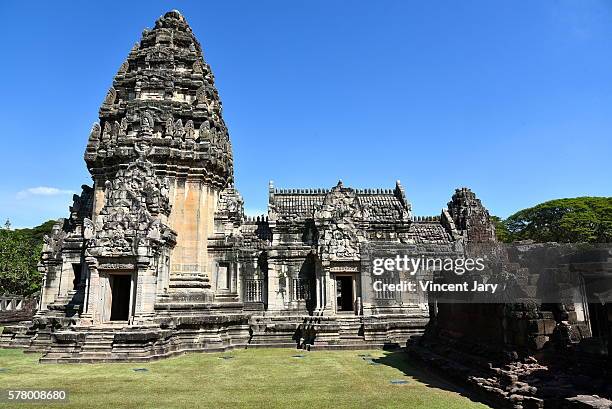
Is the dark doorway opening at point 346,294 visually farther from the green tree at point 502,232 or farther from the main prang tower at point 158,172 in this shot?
the green tree at point 502,232

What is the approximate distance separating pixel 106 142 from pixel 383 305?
16197 mm

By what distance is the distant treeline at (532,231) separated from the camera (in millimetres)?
43409

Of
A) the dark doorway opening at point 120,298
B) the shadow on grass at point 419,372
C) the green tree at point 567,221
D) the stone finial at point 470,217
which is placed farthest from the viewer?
the green tree at point 567,221

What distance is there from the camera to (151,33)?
24.9m

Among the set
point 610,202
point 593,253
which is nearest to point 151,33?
point 593,253

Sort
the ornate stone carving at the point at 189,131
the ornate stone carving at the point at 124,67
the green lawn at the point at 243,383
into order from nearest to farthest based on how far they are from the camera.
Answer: the green lawn at the point at 243,383 → the ornate stone carving at the point at 189,131 → the ornate stone carving at the point at 124,67

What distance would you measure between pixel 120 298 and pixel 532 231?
55631 millimetres

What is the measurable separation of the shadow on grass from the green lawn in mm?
31

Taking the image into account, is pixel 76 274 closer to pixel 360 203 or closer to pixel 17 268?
pixel 360 203

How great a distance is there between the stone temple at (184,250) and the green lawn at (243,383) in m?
2.30

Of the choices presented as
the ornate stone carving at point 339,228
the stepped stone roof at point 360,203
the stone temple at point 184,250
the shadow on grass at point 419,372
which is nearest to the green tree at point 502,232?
the stepped stone roof at point 360,203

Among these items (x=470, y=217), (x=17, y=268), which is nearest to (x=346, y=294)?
(x=470, y=217)

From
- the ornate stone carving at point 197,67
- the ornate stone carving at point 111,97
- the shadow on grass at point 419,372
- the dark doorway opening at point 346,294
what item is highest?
the ornate stone carving at point 197,67

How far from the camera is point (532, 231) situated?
58969 millimetres
